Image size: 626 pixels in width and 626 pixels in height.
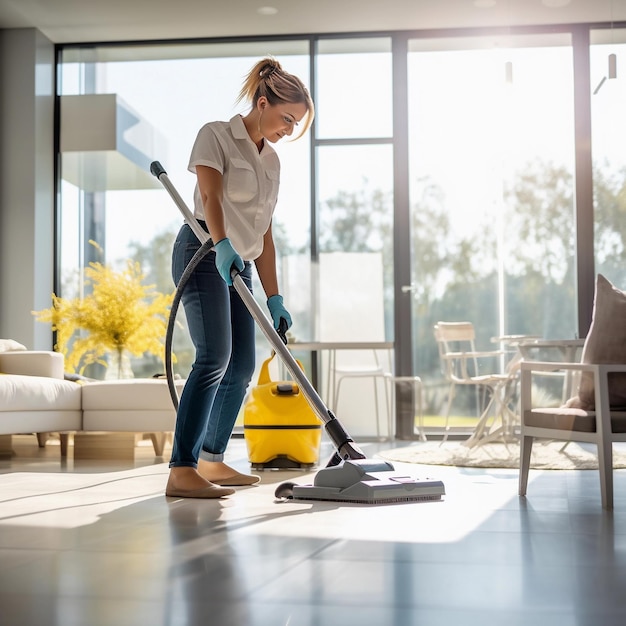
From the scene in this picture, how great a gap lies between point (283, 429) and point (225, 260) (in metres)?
1.33

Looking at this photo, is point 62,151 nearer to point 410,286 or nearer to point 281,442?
point 410,286

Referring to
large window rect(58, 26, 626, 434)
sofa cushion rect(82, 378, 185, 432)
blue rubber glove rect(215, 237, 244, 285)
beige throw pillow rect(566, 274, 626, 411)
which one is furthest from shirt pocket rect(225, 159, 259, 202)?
large window rect(58, 26, 626, 434)

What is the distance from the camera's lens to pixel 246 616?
134 centimetres

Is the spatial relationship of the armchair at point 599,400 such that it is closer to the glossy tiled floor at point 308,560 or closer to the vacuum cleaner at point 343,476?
the glossy tiled floor at point 308,560

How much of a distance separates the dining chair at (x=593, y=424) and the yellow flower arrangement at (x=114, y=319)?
140 inches

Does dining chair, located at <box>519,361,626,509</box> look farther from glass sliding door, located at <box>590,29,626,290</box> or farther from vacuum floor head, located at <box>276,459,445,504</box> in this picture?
glass sliding door, located at <box>590,29,626,290</box>

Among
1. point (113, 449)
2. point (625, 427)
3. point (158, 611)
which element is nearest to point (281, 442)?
point (113, 449)

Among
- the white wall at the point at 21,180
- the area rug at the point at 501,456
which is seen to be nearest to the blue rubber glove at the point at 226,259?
the area rug at the point at 501,456

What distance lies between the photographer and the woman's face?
2846 millimetres

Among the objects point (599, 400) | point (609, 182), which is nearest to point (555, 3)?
point (609, 182)

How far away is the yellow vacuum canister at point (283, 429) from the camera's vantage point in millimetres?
3811

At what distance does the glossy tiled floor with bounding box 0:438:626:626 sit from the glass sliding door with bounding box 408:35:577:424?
342 cm

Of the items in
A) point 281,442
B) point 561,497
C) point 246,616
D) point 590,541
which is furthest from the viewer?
point 281,442

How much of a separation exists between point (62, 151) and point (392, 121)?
2558 millimetres
